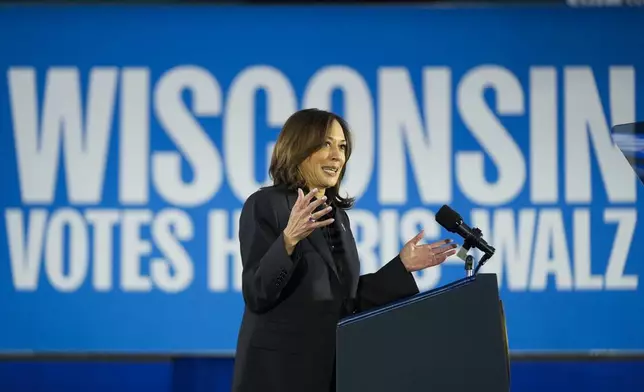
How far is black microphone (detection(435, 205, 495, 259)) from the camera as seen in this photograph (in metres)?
1.75

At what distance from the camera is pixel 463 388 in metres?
1.54

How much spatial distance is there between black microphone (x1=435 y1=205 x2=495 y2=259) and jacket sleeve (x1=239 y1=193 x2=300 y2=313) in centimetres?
32

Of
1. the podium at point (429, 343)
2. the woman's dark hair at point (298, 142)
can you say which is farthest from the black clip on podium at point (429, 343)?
the woman's dark hair at point (298, 142)

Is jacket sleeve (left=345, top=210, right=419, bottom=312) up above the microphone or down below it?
below

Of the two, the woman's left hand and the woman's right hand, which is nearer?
the woman's right hand

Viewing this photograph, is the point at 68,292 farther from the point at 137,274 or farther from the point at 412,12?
the point at 412,12

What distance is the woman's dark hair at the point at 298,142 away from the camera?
6.77 ft

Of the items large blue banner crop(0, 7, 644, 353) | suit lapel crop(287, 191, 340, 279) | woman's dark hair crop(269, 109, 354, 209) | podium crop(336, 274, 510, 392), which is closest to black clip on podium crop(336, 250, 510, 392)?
podium crop(336, 274, 510, 392)

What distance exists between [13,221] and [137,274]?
1.71ft

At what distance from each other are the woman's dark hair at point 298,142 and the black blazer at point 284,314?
0.11m

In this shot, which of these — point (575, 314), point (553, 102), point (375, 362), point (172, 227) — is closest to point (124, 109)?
point (172, 227)

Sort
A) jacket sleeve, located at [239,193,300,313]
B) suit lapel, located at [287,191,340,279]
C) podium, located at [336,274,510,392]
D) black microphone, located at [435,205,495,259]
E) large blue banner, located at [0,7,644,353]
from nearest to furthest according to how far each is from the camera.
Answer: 1. podium, located at [336,274,510,392]
2. black microphone, located at [435,205,495,259]
3. jacket sleeve, located at [239,193,300,313]
4. suit lapel, located at [287,191,340,279]
5. large blue banner, located at [0,7,644,353]

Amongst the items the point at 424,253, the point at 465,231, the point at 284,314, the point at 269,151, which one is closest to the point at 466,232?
the point at 465,231

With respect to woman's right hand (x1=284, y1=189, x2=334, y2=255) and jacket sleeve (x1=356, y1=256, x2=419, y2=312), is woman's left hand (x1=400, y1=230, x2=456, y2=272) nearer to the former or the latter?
jacket sleeve (x1=356, y1=256, x2=419, y2=312)
